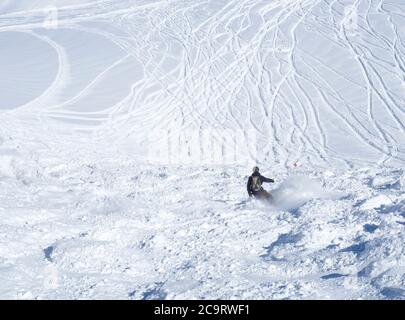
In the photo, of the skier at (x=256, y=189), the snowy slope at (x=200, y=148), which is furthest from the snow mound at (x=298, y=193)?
the skier at (x=256, y=189)

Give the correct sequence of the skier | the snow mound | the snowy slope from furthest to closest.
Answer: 1. the skier
2. the snow mound
3. the snowy slope

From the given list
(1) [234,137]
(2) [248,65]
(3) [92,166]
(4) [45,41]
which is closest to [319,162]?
(1) [234,137]

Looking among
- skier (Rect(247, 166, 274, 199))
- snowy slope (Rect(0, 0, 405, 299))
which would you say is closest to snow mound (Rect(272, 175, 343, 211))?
snowy slope (Rect(0, 0, 405, 299))

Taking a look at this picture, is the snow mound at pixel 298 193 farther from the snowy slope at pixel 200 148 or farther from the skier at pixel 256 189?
the skier at pixel 256 189

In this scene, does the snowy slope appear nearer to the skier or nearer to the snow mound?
the snow mound

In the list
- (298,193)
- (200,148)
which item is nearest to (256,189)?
(298,193)

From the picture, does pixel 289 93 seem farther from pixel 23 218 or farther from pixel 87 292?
pixel 87 292
